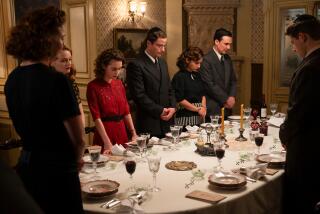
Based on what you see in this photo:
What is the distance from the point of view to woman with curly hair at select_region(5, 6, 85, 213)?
63.4 inches

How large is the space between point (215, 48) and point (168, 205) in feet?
9.57

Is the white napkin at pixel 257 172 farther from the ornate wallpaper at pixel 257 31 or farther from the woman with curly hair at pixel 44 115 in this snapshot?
the ornate wallpaper at pixel 257 31

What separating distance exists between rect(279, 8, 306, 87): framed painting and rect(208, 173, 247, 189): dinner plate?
389 centimetres

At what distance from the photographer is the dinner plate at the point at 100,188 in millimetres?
1824

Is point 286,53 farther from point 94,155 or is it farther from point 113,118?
point 94,155

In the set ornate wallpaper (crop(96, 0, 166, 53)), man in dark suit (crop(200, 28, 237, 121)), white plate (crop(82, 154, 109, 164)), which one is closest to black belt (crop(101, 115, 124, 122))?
white plate (crop(82, 154, 109, 164))

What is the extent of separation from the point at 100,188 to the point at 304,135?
1.23 metres

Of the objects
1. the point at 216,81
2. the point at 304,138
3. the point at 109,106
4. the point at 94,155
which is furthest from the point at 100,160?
the point at 216,81

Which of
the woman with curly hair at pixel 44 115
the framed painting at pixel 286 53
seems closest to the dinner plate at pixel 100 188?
the woman with curly hair at pixel 44 115

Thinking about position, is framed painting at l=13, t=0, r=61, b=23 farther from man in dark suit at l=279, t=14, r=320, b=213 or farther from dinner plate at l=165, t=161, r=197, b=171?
man in dark suit at l=279, t=14, r=320, b=213

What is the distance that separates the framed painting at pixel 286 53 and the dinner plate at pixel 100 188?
428 cm

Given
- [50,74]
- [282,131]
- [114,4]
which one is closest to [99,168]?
[50,74]

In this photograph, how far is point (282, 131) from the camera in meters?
2.40

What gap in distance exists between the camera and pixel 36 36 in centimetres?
Result: 166
